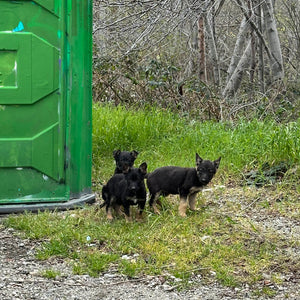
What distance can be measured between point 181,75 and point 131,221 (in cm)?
747

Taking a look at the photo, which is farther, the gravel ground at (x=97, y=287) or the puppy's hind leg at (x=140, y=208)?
the puppy's hind leg at (x=140, y=208)

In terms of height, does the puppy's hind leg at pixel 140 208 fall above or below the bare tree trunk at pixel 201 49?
below

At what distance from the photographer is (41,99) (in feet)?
23.0

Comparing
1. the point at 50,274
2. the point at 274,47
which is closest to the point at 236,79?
the point at 274,47

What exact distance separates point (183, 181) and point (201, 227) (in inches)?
21.0

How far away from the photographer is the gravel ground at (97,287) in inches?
188

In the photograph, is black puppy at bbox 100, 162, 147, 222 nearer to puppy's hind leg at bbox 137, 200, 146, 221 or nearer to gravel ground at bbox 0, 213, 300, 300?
puppy's hind leg at bbox 137, 200, 146, 221

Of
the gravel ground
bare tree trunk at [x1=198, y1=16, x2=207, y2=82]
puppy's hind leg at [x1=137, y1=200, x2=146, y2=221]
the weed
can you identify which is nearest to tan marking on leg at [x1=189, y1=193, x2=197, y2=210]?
puppy's hind leg at [x1=137, y1=200, x2=146, y2=221]

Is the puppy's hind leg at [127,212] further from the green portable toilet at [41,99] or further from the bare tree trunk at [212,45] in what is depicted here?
the bare tree trunk at [212,45]

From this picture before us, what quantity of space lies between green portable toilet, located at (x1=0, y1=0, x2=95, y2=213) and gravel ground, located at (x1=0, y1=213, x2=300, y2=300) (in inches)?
69.4

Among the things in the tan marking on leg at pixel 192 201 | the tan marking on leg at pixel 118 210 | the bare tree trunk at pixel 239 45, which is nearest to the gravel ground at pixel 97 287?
the tan marking on leg at pixel 118 210

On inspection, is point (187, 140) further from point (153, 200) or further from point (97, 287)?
point (97, 287)

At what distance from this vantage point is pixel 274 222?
6625 mm

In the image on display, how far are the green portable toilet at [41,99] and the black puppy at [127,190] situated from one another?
2.48 feet
